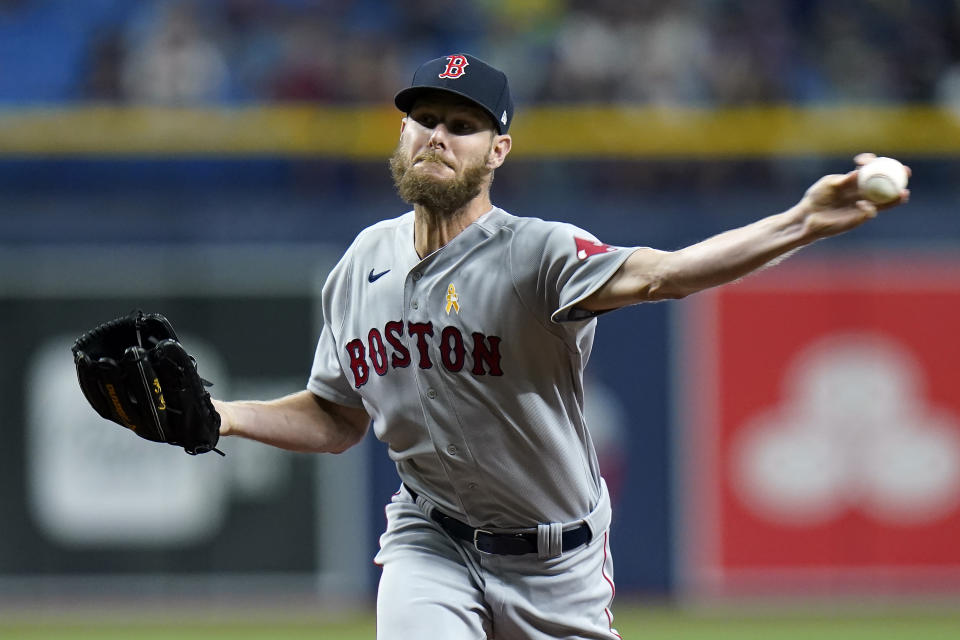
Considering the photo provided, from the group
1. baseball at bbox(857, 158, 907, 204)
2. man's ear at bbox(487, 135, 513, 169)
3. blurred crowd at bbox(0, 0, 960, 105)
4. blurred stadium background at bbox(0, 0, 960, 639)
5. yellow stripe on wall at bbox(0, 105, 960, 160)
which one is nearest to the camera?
baseball at bbox(857, 158, 907, 204)

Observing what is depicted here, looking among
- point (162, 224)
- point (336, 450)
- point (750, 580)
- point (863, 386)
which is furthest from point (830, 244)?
point (336, 450)

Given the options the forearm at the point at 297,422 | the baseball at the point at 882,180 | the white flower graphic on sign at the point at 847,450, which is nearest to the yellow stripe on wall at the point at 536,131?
the white flower graphic on sign at the point at 847,450

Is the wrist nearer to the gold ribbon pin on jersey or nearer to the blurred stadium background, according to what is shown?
the gold ribbon pin on jersey

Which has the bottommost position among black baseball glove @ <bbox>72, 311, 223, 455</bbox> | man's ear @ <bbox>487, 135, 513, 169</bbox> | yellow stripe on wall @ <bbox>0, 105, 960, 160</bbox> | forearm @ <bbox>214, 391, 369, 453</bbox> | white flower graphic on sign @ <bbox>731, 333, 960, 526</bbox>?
white flower graphic on sign @ <bbox>731, 333, 960, 526</bbox>

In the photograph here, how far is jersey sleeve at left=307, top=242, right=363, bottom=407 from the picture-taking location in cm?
444

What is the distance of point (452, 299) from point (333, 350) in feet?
2.04

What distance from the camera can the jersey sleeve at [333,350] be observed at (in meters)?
4.44

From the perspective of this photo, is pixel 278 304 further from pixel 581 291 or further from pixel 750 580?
pixel 581 291

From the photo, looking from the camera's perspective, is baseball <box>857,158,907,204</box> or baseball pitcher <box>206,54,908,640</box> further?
baseball pitcher <box>206,54,908,640</box>

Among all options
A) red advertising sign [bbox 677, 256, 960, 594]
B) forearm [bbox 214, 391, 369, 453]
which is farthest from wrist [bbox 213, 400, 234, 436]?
red advertising sign [bbox 677, 256, 960, 594]

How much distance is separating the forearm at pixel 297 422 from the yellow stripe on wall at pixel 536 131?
4.88 meters

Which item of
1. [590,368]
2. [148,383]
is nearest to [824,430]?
[590,368]

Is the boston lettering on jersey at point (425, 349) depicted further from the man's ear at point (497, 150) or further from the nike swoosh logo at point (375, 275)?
the man's ear at point (497, 150)

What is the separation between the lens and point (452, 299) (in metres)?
4.08
